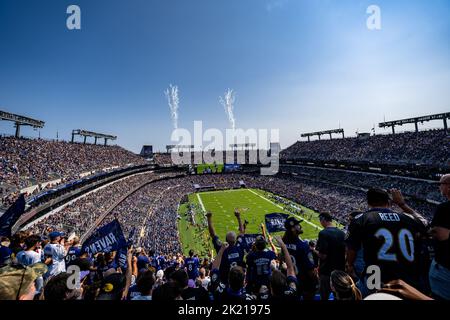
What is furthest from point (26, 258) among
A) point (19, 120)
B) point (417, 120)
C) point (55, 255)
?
point (417, 120)

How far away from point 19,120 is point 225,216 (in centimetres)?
4542

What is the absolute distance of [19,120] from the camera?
4684 cm

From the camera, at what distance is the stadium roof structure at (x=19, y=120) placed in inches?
1704

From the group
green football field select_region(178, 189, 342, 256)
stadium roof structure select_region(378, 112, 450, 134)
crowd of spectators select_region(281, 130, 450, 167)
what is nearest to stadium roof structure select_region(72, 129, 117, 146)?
green football field select_region(178, 189, 342, 256)

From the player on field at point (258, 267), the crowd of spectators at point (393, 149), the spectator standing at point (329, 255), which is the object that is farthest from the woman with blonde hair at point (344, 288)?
the crowd of spectators at point (393, 149)

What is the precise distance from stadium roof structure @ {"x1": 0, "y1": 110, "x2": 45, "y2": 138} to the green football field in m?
36.8

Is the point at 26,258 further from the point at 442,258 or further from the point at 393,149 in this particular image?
the point at 393,149

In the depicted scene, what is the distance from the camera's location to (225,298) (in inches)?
136

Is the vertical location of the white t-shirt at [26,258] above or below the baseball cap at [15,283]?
below

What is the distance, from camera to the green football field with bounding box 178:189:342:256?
3219cm

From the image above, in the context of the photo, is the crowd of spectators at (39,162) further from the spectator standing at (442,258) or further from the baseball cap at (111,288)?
the spectator standing at (442,258)

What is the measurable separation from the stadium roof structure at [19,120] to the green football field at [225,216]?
121 feet

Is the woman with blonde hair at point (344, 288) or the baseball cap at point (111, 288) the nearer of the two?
the woman with blonde hair at point (344, 288)

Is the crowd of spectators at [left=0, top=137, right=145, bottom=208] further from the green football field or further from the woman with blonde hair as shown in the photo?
the woman with blonde hair
